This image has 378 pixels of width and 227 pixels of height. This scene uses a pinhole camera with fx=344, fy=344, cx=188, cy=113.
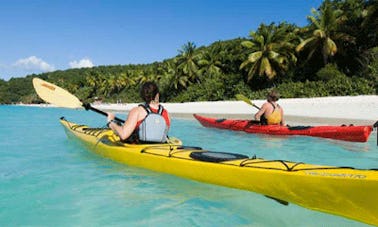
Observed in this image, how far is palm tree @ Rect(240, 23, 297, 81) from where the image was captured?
27.0 m

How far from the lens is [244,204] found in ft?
14.3

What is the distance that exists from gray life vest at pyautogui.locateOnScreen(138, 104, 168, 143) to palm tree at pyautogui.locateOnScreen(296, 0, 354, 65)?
2172cm

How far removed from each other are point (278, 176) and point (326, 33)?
2370 centimetres

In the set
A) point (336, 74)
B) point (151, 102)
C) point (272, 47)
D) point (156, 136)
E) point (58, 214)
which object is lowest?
point (58, 214)

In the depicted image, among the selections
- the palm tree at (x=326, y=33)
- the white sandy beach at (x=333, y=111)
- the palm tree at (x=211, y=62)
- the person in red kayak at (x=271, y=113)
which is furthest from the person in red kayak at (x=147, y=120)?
the palm tree at (x=211, y=62)

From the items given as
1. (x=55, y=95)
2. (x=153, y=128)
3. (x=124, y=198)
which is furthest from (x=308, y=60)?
(x=124, y=198)

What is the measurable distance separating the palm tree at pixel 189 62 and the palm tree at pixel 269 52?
10787mm

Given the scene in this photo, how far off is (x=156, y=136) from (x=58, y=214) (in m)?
1.93

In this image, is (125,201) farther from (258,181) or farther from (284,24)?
(284,24)

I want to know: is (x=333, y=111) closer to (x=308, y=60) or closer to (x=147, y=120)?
(x=308, y=60)

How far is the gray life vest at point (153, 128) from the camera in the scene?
5.25m

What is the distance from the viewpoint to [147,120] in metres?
5.28

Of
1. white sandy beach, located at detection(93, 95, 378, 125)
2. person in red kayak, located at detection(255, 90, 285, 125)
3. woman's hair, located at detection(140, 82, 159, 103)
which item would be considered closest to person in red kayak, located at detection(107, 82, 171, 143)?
woman's hair, located at detection(140, 82, 159, 103)

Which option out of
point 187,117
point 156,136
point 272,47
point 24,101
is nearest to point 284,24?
point 272,47
